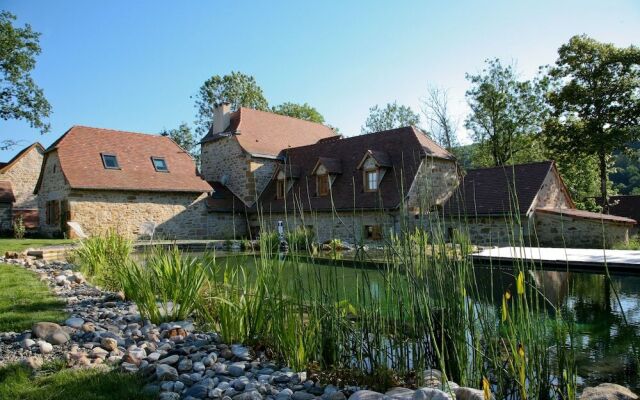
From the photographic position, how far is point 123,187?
1680 cm

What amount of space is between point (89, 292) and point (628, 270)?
839cm

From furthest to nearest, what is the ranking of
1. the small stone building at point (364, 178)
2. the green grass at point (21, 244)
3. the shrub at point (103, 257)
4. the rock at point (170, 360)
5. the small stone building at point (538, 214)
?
1. the small stone building at point (364, 178)
2. the small stone building at point (538, 214)
3. the green grass at point (21, 244)
4. the shrub at point (103, 257)
5. the rock at point (170, 360)

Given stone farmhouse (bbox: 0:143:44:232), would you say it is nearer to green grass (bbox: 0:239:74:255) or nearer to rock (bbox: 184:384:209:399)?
green grass (bbox: 0:239:74:255)

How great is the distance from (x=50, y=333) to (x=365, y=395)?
104 inches

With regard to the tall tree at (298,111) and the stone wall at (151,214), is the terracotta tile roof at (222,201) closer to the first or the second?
the stone wall at (151,214)

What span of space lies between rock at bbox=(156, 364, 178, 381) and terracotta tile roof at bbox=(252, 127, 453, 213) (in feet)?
37.9

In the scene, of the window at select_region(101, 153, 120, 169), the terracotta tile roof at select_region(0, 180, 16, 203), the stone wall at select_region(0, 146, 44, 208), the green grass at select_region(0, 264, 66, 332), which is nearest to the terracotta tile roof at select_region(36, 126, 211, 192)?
the window at select_region(101, 153, 120, 169)

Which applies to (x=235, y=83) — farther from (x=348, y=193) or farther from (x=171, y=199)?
(x=348, y=193)

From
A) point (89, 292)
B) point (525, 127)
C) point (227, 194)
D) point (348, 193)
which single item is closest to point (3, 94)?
point (227, 194)

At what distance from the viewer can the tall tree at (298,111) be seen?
34.5 m

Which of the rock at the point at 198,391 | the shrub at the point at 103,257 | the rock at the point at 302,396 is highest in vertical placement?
the shrub at the point at 103,257

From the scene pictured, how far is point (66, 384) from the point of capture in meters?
2.59

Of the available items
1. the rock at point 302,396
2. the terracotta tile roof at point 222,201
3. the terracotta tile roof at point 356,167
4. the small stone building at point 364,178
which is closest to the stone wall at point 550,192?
the small stone building at point 364,178

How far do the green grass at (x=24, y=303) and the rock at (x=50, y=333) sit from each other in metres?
0.33
